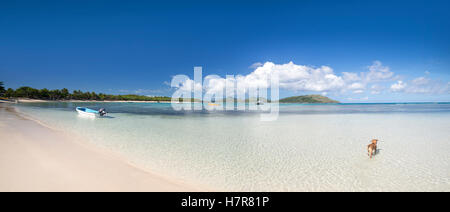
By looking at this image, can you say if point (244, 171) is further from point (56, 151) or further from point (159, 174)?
point (56, 151)

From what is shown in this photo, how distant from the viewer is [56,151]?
21.6 ft

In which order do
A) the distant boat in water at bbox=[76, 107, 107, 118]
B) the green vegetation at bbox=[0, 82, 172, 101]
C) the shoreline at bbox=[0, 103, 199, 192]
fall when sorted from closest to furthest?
1. the shoreline at bbox=[0, 103, 199, 192]
2. the distant boat in water at bbox=[76, 107, 107, 118]
3. the green vegetation at bbox=[0, 82, 172, 101]

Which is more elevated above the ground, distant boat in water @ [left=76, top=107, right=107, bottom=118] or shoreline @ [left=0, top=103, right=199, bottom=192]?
distant boat in water @ [left=76, top=107, right=107, bottom=118]

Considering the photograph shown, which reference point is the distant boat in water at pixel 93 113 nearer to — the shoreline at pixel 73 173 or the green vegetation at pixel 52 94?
the shoreline at pixel 73 173

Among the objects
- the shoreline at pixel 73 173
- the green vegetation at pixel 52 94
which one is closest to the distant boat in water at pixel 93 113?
the shoreline at pixel 73 173

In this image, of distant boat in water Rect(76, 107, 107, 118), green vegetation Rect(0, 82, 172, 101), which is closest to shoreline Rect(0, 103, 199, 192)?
distant boat in water Rect(76, 107, 107, 118)

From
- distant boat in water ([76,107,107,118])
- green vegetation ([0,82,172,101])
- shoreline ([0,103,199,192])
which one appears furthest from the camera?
green vegetation ([0,82,172,101])

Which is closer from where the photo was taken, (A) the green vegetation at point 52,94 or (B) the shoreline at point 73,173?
(B) the shoreline at point 73,173

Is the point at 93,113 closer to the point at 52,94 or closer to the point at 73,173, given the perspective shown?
the point at 73,173

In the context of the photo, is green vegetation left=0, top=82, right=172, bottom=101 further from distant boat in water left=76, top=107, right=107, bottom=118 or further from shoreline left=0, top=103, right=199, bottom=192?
shoreline left=0, top=103, right=199, bottom=192
